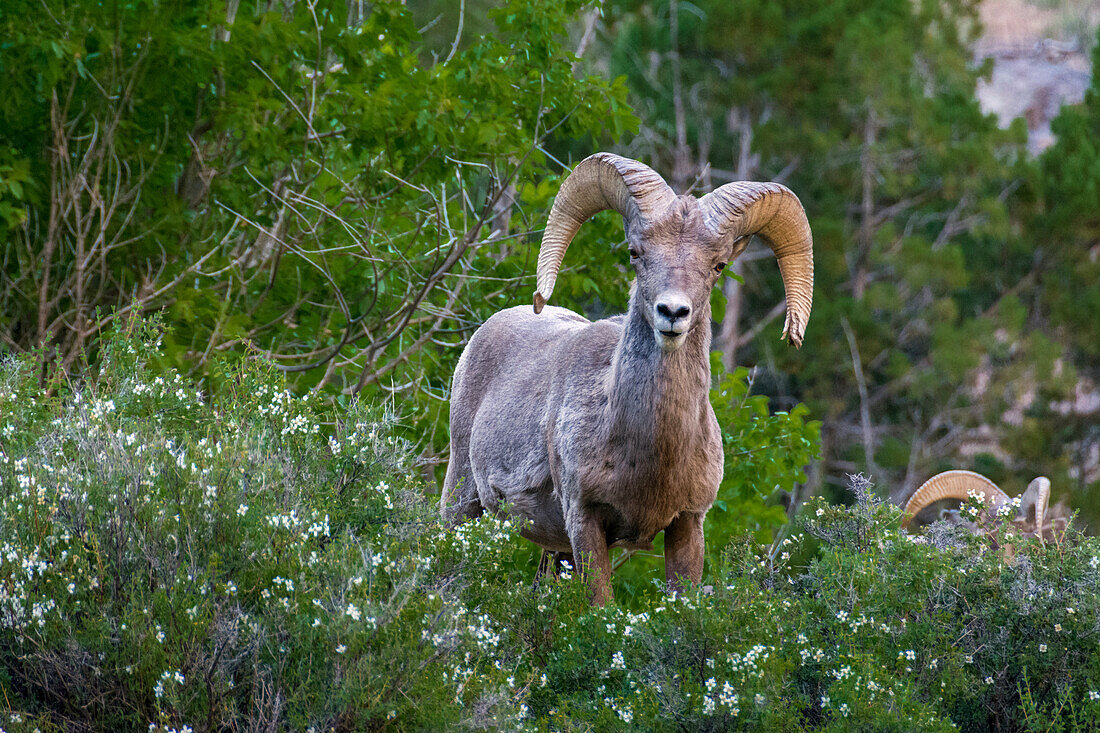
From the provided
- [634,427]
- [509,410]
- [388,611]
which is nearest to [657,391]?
[634,427]

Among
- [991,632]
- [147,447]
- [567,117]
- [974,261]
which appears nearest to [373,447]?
[147,447]

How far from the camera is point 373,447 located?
5086 millimetres

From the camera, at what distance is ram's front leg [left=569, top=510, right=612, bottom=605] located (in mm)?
5699

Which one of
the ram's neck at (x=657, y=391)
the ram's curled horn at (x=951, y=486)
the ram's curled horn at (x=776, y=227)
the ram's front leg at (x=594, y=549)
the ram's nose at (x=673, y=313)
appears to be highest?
the ram's curled horn at (x=776, y=227)

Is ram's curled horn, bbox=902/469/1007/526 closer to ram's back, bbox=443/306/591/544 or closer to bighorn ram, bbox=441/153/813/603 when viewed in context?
ram's back, bbox=443/306/591/544

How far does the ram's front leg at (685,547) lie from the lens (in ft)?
19.5

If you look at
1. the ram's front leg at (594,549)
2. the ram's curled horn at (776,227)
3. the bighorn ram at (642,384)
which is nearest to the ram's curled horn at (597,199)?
the bighorn ram at (642,384)

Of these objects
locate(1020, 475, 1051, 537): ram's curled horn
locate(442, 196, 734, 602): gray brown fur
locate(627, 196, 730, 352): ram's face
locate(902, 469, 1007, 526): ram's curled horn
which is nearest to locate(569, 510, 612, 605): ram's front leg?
locate(442, 196, 734, 602): gray brown fur

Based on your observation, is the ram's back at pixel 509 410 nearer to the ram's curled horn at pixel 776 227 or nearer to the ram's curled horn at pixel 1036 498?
the ram's curled horn at pixel 776 227

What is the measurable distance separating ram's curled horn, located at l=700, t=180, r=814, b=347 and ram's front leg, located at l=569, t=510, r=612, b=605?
4.15 ft

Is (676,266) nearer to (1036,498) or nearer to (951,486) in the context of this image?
(951,486)

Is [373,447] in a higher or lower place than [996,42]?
lower

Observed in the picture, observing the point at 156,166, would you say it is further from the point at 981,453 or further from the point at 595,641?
the point at 981,453

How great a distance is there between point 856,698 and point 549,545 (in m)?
2.70
